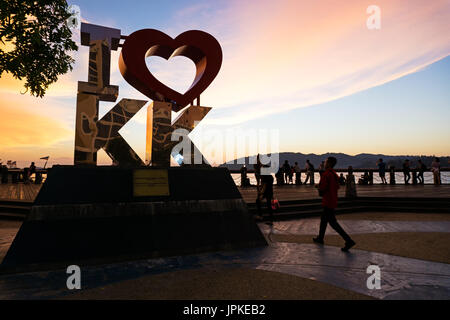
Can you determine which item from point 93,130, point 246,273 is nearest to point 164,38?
point 93,130

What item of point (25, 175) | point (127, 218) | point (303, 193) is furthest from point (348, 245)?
point (25, 175)

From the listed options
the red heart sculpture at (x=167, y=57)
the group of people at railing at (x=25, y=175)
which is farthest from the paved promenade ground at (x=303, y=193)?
the group of people at railing at (x=25, y=175)

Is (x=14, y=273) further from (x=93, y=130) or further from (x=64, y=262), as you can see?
(x=93, y=130)

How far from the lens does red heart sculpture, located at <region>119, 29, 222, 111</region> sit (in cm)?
725

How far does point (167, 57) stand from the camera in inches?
327

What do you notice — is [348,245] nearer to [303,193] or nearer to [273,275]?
[273,275]

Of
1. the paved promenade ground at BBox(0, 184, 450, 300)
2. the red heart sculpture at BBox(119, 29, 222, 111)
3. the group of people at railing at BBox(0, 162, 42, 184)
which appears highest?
the red heart sculpture at BBox(119, 29, 222, 111)

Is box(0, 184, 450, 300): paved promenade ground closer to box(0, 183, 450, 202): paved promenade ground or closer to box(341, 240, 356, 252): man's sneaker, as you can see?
box(341, 240, 356, 252): man's sneaker

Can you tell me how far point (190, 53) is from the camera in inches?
336

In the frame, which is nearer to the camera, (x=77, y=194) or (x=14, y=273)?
(x=14, y=273)

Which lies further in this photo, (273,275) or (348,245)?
(348,245)

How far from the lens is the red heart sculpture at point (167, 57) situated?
7.25 meters

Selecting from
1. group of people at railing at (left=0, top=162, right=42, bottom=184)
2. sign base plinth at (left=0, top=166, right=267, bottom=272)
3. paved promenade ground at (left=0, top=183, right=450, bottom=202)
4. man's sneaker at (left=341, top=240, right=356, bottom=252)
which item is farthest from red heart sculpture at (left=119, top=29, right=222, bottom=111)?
group of people at railing at (left=0, top=162, right=42, bottom=184)

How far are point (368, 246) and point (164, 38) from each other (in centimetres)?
762
